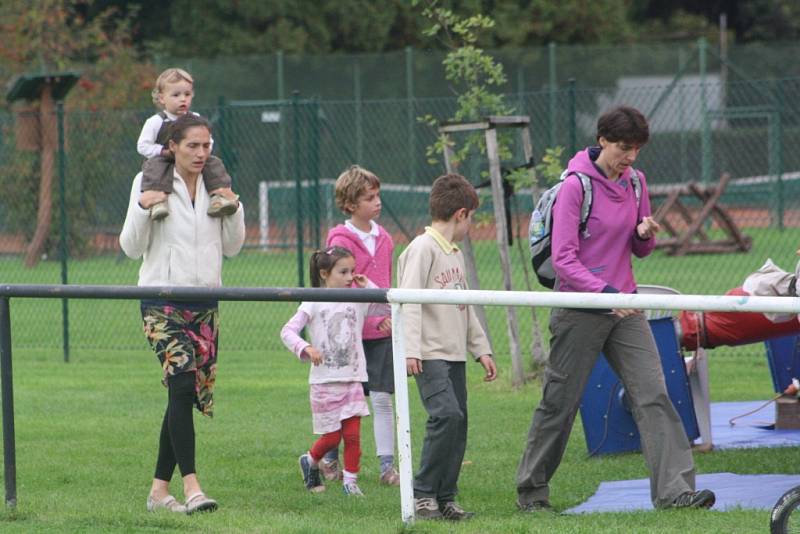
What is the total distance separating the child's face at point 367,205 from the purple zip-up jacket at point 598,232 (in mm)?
1258

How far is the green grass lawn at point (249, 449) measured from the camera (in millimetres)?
5742

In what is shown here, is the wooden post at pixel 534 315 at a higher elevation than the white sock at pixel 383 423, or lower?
higher

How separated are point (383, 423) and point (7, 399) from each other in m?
1.99

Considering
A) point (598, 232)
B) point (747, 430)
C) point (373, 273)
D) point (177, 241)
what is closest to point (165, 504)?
point (177, 241)

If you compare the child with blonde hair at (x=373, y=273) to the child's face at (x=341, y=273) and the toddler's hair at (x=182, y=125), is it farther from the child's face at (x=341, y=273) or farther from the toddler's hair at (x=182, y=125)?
the toddler's hair at (x=182, y=125)

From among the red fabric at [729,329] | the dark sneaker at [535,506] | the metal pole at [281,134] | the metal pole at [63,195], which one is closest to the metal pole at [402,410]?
the dark sneaker at [535,506]

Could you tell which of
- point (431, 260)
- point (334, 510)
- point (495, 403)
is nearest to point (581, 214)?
point (431, 260)

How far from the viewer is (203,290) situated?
5.59m

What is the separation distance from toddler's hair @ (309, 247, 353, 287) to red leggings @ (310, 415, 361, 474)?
690 millimetres

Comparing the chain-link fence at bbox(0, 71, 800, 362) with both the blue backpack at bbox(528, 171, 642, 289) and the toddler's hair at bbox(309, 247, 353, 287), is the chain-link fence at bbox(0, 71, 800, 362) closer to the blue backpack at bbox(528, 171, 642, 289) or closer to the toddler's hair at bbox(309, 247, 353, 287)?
the toddler's hair at bbox(309, 247, 353, 287)

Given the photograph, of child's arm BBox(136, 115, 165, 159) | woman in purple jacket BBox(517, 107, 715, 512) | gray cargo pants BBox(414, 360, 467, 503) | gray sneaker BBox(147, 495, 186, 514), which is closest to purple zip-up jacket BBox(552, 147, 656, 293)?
woman in purple jacket BBox(517, 107, 715, 512)

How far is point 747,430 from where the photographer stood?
827cm

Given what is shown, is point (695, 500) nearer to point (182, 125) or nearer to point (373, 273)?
point (373, 273)

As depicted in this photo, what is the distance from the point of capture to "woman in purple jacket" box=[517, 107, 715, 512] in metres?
6.02
